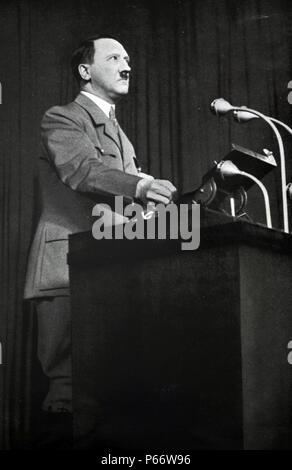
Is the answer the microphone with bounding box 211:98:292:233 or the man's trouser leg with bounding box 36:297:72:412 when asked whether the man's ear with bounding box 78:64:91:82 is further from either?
the man's trouser leg with bounding box 36:297:72:412

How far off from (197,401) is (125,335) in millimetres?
309

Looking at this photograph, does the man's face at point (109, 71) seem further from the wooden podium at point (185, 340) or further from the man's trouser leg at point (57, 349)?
the wooden podium at point (185, 340)

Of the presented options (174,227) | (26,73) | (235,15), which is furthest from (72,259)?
(235,15)

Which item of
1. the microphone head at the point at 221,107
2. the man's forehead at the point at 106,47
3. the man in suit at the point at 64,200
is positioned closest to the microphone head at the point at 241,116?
the microphone head at the point at 221,107

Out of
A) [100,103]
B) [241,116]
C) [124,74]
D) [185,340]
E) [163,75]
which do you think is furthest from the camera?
[163,75]

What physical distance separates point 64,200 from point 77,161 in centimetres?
24

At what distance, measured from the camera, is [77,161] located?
8.98 ft

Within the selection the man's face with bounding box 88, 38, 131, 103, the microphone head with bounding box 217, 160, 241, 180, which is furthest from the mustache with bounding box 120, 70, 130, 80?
the microphone head with bounding box 217, 160, 241, 180

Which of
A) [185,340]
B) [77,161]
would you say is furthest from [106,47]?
[185,340]

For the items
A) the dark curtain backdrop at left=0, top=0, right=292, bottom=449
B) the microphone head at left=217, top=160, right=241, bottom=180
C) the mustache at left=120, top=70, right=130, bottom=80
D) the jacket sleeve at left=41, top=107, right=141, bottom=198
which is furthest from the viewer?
the dark curtain backdrop at left=0, top=0, right=292, bottom=449

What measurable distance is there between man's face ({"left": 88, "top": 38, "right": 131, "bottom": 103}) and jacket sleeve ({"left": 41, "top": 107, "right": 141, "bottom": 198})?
0.31 m

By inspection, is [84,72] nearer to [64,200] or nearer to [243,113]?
[64,200]

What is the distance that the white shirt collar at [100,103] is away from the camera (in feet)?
10.2

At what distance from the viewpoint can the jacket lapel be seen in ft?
9.77
